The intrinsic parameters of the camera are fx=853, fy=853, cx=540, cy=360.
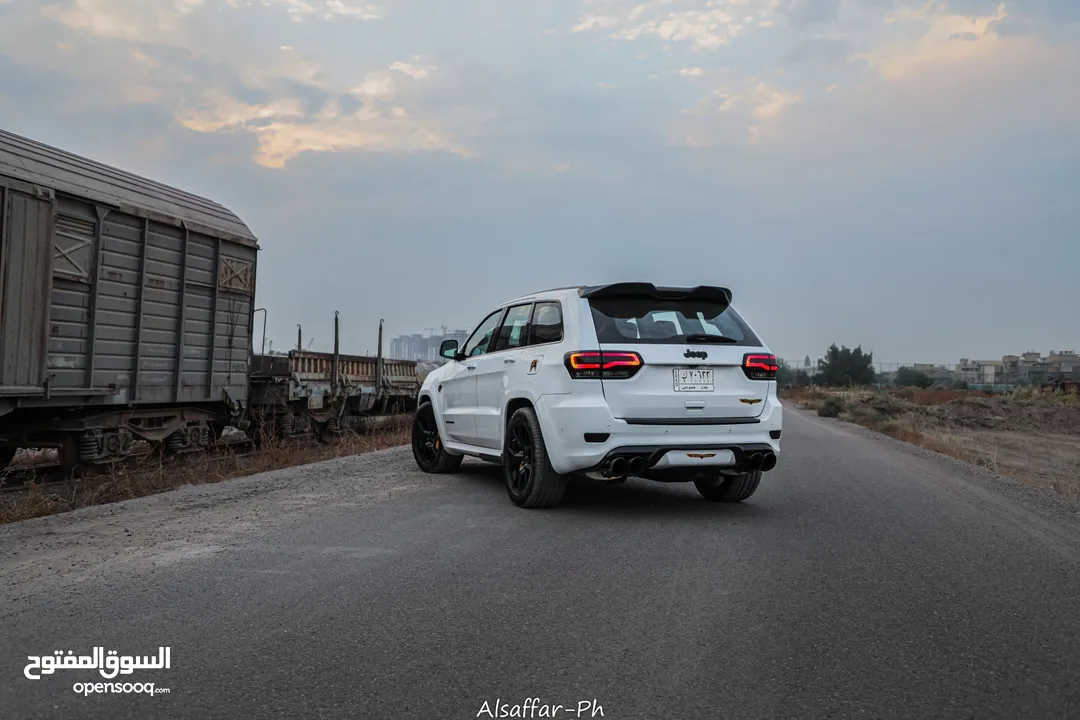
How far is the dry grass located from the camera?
7.60 metres

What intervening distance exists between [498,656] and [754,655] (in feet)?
3.45

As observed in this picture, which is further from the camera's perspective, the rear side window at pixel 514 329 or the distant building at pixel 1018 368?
the distant building at pixel 1018 368

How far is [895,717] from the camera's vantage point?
292 centimetres

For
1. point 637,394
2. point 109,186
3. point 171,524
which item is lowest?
point 171,524

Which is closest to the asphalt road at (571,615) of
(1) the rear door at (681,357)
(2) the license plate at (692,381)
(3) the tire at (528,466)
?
(3) the tire at (528,466)

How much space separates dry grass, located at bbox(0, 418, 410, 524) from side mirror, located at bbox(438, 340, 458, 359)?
2970mm

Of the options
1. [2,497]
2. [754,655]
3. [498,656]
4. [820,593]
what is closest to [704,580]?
[820,593]

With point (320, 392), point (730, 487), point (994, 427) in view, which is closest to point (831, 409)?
point (994, 427)

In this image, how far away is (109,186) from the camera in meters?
10.9

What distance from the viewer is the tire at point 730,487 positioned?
7.32m

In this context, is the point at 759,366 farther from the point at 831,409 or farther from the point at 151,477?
the point at 831,409

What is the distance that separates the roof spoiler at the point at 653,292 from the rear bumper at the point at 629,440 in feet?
2.97

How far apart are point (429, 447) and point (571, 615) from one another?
5.89 m

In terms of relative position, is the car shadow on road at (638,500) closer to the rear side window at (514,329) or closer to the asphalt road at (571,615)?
the asphalt road at (571,615)
